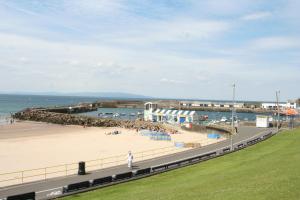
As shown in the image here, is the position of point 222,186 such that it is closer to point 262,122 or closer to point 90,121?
point 262,122

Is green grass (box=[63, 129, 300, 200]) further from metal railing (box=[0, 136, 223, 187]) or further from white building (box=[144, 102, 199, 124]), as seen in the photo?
white building (box=[144, 102, 199, 124])

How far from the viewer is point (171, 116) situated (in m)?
103

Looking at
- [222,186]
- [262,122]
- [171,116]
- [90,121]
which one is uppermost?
[171,116]

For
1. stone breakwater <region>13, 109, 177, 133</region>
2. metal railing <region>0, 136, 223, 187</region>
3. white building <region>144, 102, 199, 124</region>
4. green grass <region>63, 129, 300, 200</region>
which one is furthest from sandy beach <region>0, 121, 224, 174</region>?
white building <region>144, 102, 199, 124</region>

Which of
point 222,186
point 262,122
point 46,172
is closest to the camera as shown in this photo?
point 222,186

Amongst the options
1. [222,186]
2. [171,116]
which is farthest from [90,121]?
[222,186]

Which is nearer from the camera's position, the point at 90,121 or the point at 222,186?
the point at 222,186

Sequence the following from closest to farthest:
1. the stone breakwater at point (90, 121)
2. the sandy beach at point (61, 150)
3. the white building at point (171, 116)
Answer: the sandy beach at point (61, 150) < the stone breakwater at point (90, 121) < the white building at point (171, 116)

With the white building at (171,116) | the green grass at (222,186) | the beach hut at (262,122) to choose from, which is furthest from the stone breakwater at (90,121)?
the green grass at (222,186)

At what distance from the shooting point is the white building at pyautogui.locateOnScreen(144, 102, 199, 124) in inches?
3831

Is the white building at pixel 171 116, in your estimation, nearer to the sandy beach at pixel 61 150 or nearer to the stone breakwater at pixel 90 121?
the stone breakwater at pixel 90 121

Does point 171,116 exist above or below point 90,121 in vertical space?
above

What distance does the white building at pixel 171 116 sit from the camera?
319ft

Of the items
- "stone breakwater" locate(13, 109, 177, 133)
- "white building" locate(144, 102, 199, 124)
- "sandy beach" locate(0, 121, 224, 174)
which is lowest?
"sandy beach" locate(0, 121, 224, 174)
